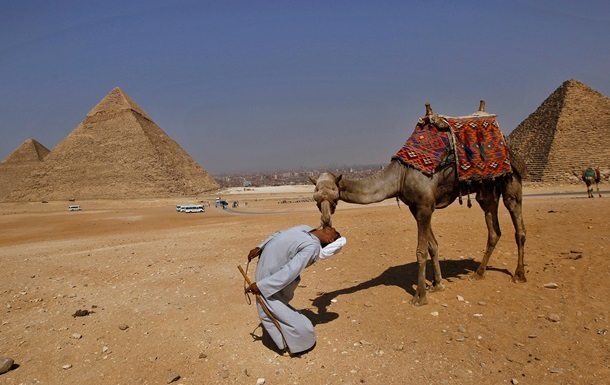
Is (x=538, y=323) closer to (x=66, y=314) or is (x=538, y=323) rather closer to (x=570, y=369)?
(x=570, y=369)

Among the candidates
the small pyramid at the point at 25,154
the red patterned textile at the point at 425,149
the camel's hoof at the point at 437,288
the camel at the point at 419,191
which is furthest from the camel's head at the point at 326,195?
the small pyramid at the point at 25,154

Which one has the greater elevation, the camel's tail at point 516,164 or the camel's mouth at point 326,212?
the camel's tail at point 516,164

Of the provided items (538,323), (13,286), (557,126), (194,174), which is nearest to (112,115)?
(194,174)

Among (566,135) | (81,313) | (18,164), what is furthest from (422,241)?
(18,164)

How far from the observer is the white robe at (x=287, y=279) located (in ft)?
13.4

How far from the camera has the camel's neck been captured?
5.34m

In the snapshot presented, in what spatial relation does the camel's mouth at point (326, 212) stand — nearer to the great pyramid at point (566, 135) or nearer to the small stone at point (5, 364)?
the small stone at point (5, 364)

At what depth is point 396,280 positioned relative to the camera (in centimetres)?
645

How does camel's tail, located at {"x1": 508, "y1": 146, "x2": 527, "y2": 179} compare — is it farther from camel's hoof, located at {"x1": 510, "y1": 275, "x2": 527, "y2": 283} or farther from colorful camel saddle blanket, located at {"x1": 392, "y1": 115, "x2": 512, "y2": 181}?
camel's hoof, located at {"x1": 510, "y1": 275, "x2": 527, "y2": 283}

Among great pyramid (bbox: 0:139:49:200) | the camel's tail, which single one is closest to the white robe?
the camel's tail

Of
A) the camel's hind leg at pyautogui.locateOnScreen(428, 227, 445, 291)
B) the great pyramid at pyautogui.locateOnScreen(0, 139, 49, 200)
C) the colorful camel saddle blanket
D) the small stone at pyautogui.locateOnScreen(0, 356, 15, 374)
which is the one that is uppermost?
the great pyramid at pyautogui.locateOnScreen(0, 139, 49, 200)

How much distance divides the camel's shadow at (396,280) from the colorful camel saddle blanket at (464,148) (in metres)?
1.76

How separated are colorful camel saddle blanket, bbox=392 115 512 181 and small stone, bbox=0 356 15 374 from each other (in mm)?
5091

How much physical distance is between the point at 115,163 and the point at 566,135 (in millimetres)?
87343
